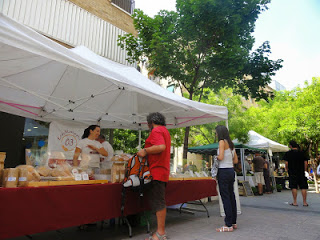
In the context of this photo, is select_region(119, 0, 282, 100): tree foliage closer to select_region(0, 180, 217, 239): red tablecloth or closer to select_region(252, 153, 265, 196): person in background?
select_region(252, 153, 265, 196): person in background

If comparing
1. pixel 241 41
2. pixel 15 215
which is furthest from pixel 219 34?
pixel 15 215

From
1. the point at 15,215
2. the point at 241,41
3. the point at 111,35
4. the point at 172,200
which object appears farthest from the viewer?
the point at 111,35

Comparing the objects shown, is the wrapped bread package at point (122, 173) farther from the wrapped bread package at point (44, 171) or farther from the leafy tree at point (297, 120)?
the leafy tree at point (297, 120)

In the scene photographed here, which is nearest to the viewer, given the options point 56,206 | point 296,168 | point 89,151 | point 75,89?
point 56,206

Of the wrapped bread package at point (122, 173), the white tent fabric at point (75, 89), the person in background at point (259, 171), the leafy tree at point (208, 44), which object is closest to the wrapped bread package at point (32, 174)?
the wrapped bread package at point (122, 173)

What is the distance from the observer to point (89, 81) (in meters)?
5.61

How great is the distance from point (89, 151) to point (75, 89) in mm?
2326

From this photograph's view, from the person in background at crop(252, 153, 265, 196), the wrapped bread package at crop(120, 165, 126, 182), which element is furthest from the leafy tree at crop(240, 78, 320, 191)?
the wrapped bread package at crop(120, 165, 126, 182)

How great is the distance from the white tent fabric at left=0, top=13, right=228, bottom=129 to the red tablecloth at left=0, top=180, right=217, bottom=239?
158cm

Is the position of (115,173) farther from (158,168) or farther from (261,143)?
(261,143)

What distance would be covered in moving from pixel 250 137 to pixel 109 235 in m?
11.6

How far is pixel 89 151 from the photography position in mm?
4148

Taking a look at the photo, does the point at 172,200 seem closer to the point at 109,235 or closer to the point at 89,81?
the point at 109,235

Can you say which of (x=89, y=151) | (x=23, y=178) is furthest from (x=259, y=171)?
(x=23, y=178)
